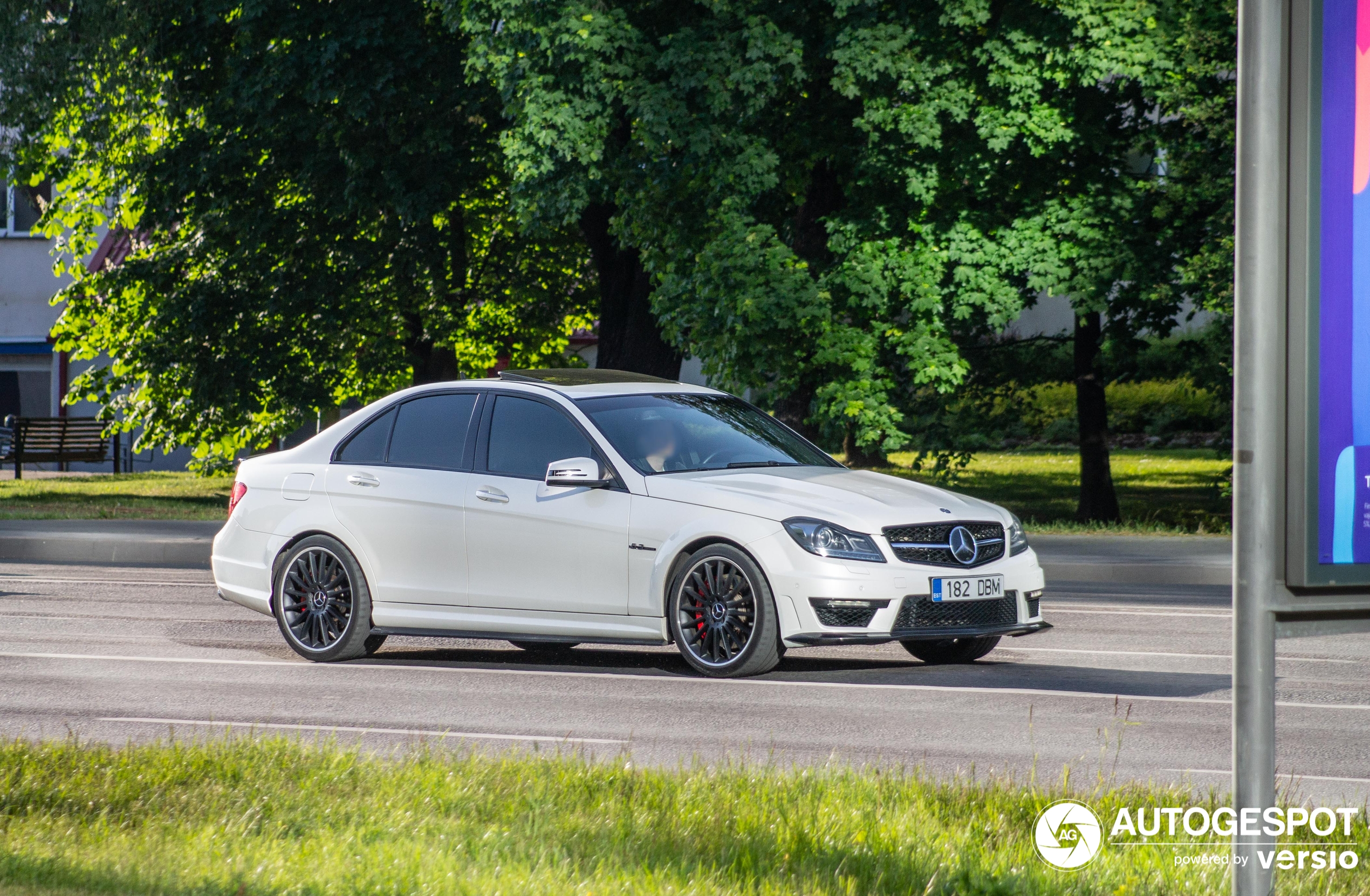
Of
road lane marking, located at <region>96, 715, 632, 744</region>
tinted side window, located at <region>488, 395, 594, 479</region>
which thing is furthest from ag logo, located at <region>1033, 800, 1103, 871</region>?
tinted side window, located at <region>488, 395, 594, 479</region>

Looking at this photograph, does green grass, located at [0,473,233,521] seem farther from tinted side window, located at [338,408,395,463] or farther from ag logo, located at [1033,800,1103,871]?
ag logo, located at [1033,800,1103,871]

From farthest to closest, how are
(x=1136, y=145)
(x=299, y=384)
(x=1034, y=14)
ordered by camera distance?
(x=299, y=384)
(x=1136, y=145)
(x=1034, y=14)

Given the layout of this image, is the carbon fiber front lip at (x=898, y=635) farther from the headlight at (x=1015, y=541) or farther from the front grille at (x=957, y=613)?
the headlight at (x=1015, y=541)

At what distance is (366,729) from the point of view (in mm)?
7773

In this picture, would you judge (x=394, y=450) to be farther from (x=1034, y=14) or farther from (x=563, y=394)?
(x=1034, y=14)

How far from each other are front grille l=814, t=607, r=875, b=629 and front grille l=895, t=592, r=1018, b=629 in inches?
6.2

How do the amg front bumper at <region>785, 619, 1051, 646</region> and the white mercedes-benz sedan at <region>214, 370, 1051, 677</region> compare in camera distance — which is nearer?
the amg front bumper at <region>785, 619, 1051, 646</region>

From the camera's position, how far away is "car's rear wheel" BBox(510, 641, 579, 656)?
10.8m

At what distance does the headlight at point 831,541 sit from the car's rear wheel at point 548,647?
2284 millimetres

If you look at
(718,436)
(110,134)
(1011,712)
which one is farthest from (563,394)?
(110,134)

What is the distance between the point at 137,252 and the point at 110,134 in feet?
9.64

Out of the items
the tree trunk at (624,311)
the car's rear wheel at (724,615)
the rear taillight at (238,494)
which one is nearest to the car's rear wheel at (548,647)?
the car's rear wheel at (724,615)

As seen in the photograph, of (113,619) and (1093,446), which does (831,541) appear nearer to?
(113,619)

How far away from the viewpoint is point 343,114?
24.1 metres
